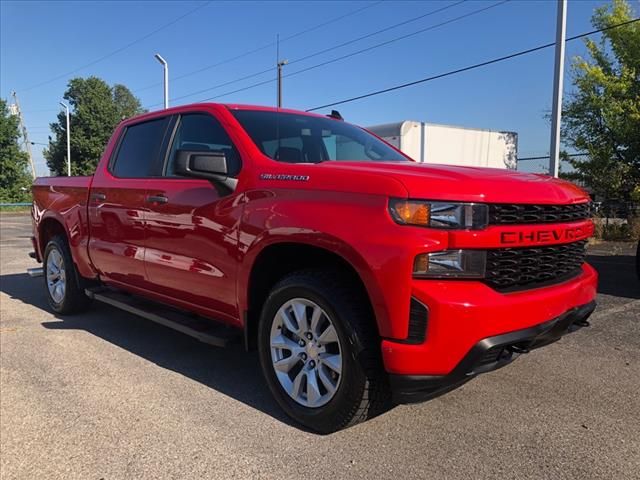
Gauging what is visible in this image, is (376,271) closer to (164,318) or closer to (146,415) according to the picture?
(146,415)

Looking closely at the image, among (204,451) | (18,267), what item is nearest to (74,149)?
(18,267)

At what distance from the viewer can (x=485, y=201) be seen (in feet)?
8.30

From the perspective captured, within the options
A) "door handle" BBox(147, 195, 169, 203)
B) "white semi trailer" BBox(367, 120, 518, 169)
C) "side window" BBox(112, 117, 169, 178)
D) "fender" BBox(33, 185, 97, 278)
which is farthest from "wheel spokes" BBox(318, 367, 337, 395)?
"white semi trailer" BBox(367, 120, 518, 169)

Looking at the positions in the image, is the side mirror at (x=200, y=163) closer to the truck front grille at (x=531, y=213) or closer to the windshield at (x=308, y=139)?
the windshield at (x=308, y=139)

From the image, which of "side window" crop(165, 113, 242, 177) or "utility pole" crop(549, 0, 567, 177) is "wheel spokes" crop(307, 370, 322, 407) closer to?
"side window" crop(165, 113, 242, 177)

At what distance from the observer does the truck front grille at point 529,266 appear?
2574mm

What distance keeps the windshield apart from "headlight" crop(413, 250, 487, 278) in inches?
54.4

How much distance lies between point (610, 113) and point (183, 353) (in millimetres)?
14957

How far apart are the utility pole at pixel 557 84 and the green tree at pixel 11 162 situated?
149ft

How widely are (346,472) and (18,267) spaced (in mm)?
8768

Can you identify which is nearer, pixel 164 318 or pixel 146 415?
pixel 146 415

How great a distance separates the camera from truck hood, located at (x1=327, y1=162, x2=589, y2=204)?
8.21ft

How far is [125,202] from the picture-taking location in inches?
172

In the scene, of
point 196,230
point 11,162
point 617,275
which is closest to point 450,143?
point 617,275
